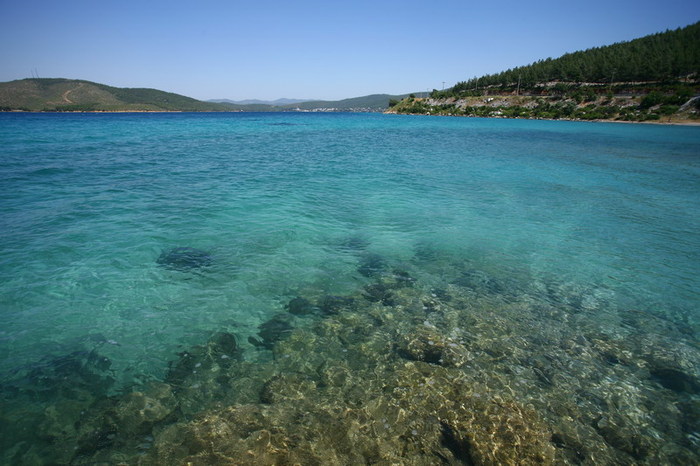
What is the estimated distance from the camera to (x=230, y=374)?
18.1 ft

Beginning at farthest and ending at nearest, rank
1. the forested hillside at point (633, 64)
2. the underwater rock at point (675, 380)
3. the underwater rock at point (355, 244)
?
1. the forested hillside at point (633, 64)
2. the underwater rock at point (355, 244)
3. the underwater rock at point (675, 380)

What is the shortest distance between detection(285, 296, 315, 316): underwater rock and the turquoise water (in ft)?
0.60

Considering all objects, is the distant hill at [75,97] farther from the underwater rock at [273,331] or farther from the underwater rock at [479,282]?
the underwater rock at [479,282]

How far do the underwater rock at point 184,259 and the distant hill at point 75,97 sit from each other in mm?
148532

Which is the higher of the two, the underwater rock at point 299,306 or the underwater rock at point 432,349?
the underwater rock at point 299,306

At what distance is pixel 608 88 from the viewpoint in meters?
101

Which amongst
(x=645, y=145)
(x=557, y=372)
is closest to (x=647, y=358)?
(x=557, y=372)

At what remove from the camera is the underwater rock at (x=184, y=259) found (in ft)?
29.5

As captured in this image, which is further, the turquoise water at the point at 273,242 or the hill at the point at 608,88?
the hill at the point at 608,88

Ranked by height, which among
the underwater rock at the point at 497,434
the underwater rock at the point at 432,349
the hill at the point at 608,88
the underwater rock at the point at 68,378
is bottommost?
the underwater rock at the point at 497,434

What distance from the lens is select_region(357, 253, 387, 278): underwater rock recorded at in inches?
357

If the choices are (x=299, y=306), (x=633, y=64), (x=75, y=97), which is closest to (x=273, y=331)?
(x=299, y=306)

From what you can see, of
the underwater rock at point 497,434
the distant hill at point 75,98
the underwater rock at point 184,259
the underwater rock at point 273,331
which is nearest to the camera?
the underwater rock at point 497,434

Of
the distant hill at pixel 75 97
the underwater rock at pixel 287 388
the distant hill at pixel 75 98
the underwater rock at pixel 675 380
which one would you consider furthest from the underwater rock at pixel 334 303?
the distant hill at pixel 75 97
